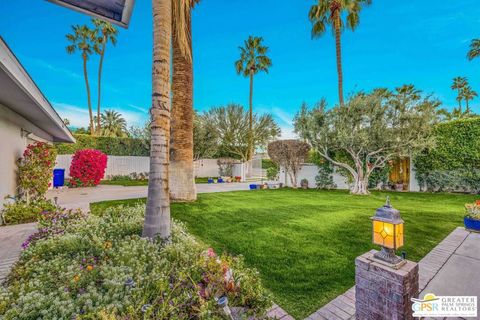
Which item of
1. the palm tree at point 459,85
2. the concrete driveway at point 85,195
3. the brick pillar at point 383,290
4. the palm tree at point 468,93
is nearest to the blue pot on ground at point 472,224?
the brick pillar at point 383,290

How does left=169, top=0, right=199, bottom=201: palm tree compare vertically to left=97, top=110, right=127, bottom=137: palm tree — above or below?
below

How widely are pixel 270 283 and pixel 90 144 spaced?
17.8 m

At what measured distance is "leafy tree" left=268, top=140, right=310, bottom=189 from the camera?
13.8 m

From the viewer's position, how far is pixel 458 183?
1046 cm

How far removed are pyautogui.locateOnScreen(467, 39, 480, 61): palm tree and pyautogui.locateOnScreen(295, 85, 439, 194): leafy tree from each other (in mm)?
14177

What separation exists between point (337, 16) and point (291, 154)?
861 centimetres

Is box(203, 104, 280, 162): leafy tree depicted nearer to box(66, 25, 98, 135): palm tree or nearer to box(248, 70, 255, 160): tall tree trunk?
box(248, 70, 255, 160): tall tree trunk

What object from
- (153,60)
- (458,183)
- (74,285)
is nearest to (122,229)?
(74,285)

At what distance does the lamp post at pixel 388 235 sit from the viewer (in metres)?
1.89

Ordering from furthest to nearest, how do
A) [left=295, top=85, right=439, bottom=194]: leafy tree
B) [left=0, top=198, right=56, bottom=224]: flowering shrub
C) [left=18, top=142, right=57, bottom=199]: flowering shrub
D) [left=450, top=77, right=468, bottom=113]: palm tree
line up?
1. [left=450, top=77, right=468, bottom=113]: palm tree
2. [left=295, top=85, right=439, bottom=194]: leafy tree
3. [left=18, top=142, right=57, bottom=199]: flowering shrub
4. [left=0, top=198, right=56, bottom=224]: flowering shrub

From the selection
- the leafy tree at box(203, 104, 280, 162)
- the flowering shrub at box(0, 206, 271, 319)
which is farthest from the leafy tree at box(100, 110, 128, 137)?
the flowering shrub at box(0, 206, 271, 319)

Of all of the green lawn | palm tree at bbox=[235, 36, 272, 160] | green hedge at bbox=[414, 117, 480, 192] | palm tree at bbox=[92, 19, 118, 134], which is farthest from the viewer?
palm tree at bbox=[92, 19, 118, 134]

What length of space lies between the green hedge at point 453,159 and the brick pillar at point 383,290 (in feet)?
40.7

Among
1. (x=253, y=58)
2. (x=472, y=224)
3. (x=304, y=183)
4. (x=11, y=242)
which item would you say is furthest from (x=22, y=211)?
(x=253, y=58)
